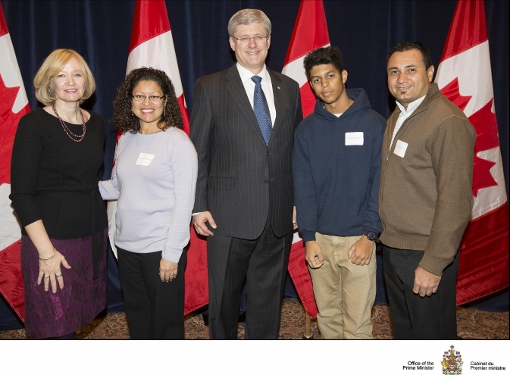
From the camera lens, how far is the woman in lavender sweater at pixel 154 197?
2213mm

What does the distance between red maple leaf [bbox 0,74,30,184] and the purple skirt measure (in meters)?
0.88

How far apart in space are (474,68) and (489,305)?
6.58ft

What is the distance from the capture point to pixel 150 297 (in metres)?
2.37

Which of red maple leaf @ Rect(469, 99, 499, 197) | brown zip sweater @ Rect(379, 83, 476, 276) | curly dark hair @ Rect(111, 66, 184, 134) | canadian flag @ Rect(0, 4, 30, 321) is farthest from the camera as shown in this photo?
red maple leaf @ Rect(469, 99, 499, 197)

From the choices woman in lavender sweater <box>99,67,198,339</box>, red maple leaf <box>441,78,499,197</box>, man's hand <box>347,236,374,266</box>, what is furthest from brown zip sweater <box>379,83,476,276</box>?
red maple leaf <box>441,78,499,197</box>

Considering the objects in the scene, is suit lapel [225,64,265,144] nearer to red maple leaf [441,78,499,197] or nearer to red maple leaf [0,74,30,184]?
red maple leaf [0,74,30,184]

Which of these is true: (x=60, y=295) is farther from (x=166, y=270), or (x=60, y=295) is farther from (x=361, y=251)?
(x=361, y=251)

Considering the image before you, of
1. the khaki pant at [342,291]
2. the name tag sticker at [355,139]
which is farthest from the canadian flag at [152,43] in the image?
the khaki pant at [342,291]

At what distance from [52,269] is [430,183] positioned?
1.79 m

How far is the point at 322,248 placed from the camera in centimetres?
248

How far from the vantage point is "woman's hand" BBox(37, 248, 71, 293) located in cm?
212

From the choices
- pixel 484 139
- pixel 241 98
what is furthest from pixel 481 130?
pixel 241 98
